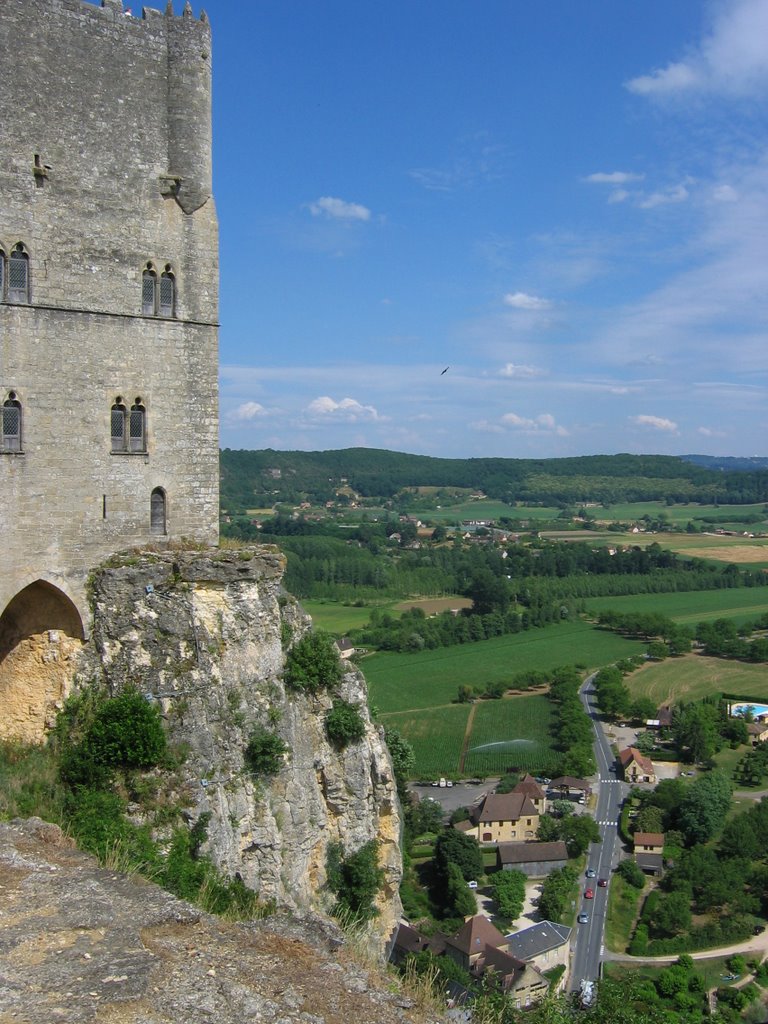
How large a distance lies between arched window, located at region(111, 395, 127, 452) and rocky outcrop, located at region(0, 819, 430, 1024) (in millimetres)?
9507

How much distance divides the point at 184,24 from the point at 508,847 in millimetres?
49548

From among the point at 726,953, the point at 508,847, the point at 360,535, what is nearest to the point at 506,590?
the point at 360,535

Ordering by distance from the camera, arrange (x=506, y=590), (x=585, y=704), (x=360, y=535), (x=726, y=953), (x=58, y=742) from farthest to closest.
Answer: (x=360, y=535) < (x=506, y=590) < (x=585, y=704) < (x=726, y=953) < (x=58, y=742)

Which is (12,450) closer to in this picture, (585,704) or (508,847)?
(508,847)

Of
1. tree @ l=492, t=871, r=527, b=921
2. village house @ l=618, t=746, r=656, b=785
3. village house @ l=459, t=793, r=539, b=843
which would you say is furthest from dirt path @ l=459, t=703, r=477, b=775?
tree @ l=492, t=871, r=527, b=921

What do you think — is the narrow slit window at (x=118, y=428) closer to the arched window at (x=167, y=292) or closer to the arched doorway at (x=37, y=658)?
the arched window at (x=167, y=292)

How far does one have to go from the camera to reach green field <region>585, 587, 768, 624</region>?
119 metres

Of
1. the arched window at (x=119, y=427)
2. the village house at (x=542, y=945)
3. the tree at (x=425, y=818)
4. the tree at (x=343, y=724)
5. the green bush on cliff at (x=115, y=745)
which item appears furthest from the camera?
the tree at (x=425, y=818)

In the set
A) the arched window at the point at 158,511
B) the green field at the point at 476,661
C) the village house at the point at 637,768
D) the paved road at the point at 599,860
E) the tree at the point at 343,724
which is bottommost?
the paved road at the point at 599,860

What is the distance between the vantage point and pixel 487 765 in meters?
72.5

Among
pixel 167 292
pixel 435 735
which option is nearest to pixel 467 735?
pixel 435 735

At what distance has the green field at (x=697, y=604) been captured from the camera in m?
119

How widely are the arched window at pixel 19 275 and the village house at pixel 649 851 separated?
164 ft

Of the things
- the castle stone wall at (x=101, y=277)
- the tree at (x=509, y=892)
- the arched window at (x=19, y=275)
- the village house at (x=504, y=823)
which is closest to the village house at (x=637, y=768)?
the village house at (x=504, y=823)
